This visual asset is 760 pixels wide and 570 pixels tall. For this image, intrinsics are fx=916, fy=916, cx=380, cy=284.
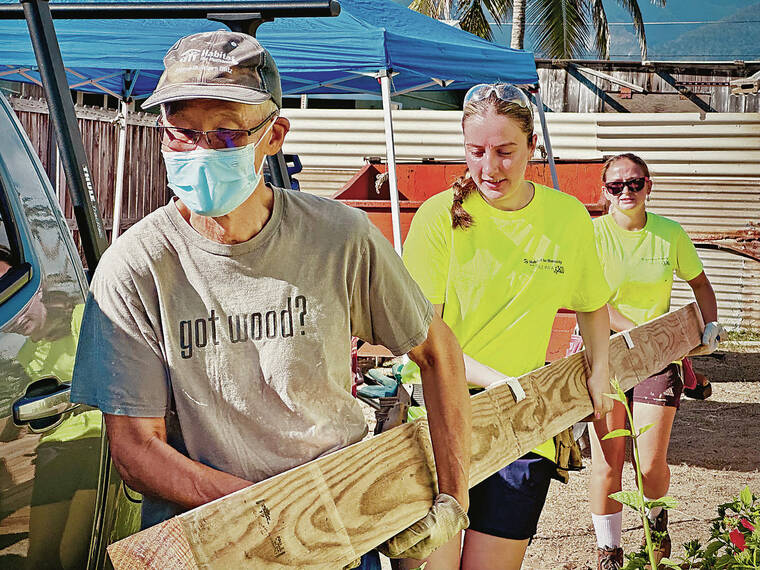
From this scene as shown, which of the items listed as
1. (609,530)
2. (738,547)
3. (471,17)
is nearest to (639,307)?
(609,530)

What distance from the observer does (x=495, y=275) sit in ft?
10.6

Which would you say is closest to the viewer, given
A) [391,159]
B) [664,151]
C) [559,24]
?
[391,159]

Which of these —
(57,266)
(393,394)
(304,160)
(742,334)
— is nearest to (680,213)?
(742,334)

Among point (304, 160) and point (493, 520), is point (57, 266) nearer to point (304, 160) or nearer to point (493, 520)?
point (493, 520)

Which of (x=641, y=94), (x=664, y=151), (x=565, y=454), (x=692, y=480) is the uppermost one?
(x=641, y=94)

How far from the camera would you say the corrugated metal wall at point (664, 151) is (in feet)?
43.7

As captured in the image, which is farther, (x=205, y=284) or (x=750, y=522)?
(x=750, y=522)

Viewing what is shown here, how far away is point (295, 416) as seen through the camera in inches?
76.4

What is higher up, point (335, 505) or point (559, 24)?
point (559, 24)

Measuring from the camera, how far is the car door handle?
220 cm

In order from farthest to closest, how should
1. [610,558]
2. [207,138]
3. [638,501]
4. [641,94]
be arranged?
[641,94] → [610,558] → [638,501] → [207,138]

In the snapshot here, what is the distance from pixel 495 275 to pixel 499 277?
2 cm

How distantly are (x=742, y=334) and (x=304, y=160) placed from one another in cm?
712

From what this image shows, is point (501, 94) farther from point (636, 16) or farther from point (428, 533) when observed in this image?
point (636, 16)
